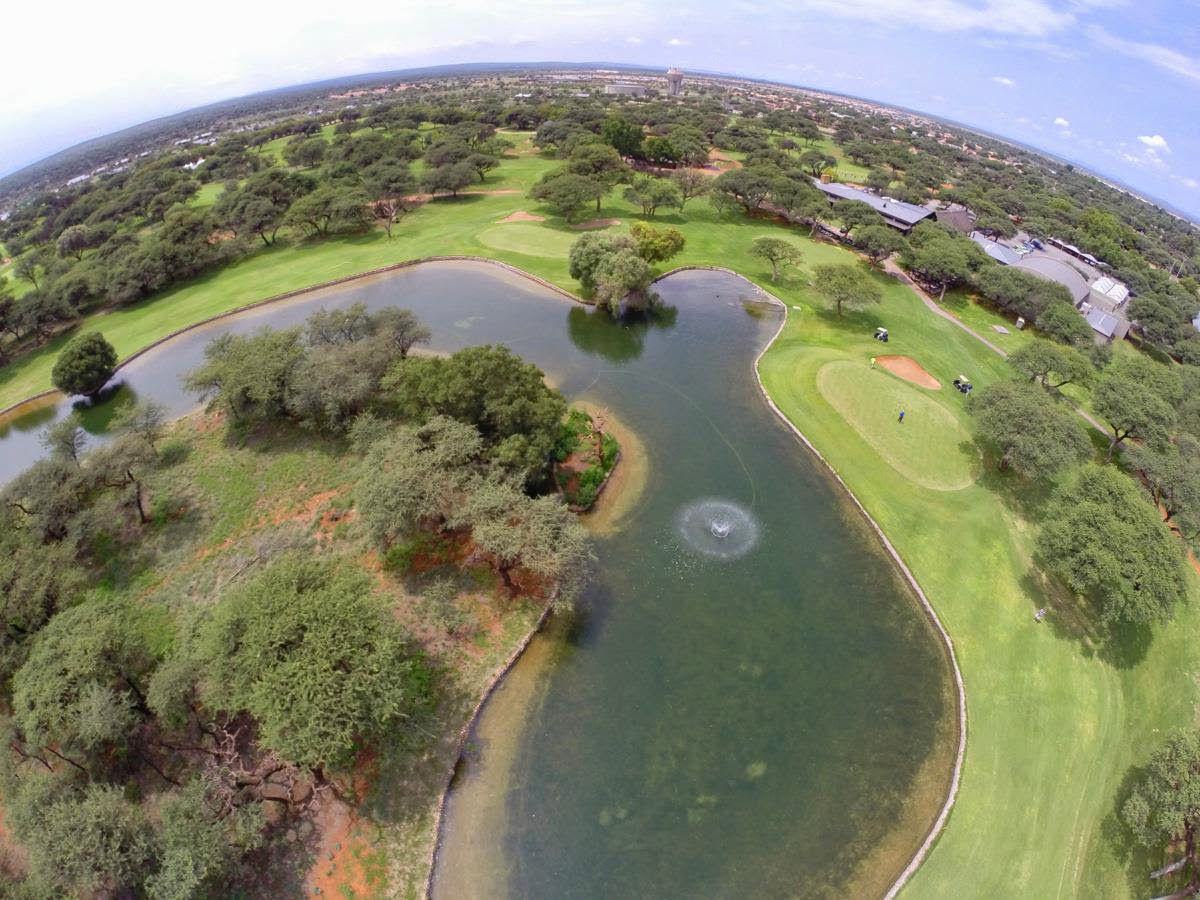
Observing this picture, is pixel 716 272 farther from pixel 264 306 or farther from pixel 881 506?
pixel 264 306

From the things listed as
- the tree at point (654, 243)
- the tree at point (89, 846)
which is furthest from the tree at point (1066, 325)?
the tree at point (89, 846)

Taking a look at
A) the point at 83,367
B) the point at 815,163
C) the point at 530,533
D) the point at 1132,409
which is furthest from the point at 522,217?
the point at 1132,409

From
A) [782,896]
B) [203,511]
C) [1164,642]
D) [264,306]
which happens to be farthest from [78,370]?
[1164,642]

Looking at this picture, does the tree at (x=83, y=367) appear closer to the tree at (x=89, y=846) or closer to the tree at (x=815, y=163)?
the tree at (x=89, y=846)

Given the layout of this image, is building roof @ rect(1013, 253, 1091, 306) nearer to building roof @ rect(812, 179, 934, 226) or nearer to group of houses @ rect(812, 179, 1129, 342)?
group of houses @ rect(812, 179, 1129, 342)

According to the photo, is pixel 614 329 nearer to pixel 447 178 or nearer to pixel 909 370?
pixel 909 370
